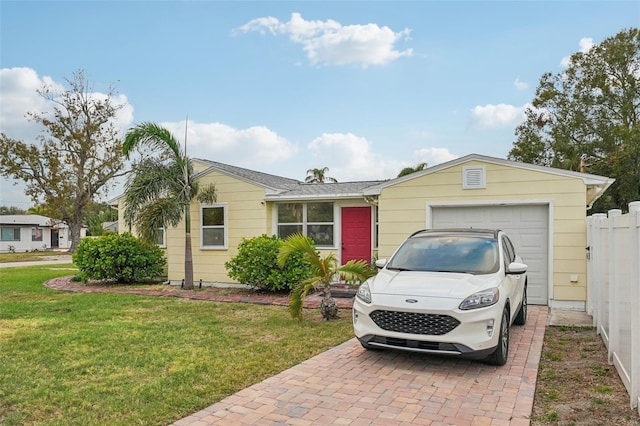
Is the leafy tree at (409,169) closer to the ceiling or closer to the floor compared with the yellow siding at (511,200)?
closer to the ceiling

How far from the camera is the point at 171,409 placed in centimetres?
405

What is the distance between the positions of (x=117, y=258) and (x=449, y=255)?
35.4ft

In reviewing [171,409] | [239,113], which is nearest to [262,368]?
[171,409]

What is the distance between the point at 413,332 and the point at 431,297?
0.46m

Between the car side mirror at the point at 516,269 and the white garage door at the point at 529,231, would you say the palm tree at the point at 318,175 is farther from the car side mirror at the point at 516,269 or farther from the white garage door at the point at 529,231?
the car side mirror at the point at 516,269

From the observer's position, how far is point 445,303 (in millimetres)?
4980

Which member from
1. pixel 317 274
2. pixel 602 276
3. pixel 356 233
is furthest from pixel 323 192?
pixel 602 276

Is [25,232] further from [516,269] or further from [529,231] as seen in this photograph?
[516,269]

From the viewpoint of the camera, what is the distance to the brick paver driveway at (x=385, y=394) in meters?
3.87

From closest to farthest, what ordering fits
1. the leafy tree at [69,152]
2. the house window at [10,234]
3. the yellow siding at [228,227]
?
the yellow siding at [228,227] → the leafy tree at [69,152] → the house window at [10,234]

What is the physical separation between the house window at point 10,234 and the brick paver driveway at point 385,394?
4500 cm

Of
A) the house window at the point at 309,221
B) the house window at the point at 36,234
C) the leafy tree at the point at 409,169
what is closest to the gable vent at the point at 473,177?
the house window at the point at 309,221

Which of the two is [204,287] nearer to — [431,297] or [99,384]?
[99,384]

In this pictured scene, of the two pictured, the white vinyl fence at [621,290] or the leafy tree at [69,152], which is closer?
the white vinyl fence at [621,290]
